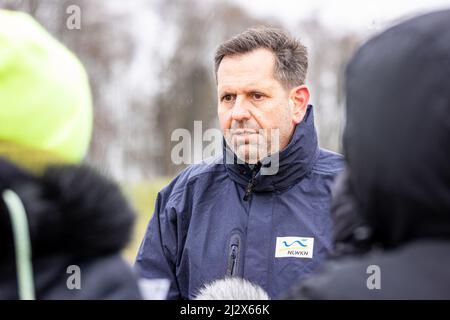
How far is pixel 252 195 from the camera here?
304 centimetres

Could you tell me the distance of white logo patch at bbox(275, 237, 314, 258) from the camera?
2873 mm

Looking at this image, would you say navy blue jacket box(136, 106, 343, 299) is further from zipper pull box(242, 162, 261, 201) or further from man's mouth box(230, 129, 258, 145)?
man's mouth box(230, 129, 258, 145)

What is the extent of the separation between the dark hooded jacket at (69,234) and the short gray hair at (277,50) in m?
1.93

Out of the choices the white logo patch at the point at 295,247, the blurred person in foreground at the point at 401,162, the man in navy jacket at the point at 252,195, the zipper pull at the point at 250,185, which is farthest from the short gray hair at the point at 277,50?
the blurred person in foreground at the point at 401,162

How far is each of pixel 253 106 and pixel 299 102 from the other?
0.85 feet

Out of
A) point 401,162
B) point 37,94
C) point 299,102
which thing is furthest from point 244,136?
point 401,162

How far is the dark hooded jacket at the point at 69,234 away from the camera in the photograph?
1421mm

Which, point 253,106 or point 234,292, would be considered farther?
point 253,106

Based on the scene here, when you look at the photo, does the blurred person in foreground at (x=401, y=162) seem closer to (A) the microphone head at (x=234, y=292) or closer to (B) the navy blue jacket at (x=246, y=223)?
(A) the microphone head at (x=234, y=292)

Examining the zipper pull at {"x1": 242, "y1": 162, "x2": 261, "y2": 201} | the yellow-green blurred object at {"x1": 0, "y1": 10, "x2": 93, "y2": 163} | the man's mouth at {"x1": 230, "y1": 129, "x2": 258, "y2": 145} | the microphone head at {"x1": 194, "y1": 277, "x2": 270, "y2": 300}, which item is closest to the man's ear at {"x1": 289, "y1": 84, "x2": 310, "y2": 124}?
the man's mouth at {"x1": 230, "y1": 129, "x2": 258, "y2": 145}

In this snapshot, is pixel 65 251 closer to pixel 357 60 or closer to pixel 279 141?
pixel 357 60

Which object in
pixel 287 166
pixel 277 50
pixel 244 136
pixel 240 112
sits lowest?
pixel 287 166

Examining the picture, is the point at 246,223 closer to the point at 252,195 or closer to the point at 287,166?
the point at 252,195

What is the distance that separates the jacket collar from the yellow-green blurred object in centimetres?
152
